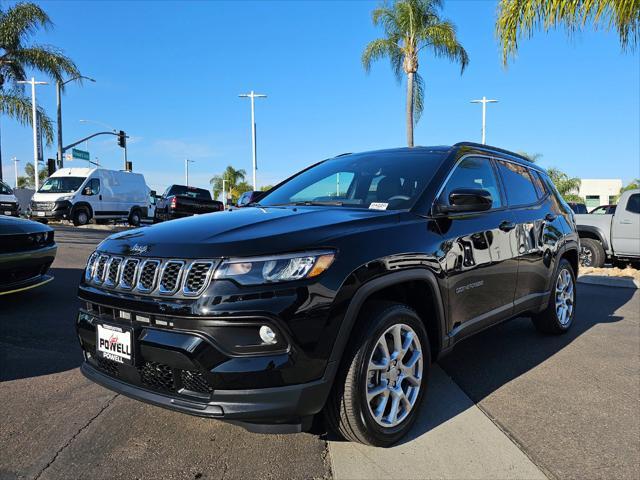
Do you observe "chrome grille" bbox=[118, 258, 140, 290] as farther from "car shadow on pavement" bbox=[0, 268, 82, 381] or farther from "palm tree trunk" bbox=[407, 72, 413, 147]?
"palm tree trunk" bbox=[407, 72, 413, 147]

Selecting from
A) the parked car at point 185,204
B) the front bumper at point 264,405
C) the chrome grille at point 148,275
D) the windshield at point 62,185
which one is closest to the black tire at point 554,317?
the front bumper at point 264,405

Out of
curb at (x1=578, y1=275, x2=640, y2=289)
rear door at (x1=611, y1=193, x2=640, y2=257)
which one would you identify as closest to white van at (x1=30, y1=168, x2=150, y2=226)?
curb at (x1=578, y1=275, x2=640, y2=289)

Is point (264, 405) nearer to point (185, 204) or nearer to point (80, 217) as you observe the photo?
point (185, 204)

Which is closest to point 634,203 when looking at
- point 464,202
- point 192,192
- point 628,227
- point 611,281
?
point 628,227

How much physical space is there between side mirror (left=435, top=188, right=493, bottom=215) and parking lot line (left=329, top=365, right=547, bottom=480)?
4.24ft

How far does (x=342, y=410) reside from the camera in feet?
8.34

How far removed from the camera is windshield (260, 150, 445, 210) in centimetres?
336

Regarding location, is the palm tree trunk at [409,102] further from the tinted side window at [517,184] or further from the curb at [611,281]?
the tinted side window at [517,184]

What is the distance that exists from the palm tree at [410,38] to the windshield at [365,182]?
1704cm

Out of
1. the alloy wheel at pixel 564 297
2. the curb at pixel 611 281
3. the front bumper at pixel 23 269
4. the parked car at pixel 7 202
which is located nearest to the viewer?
the alloy wheel at pixel 564 297

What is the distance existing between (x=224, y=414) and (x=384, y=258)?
1.11 metres

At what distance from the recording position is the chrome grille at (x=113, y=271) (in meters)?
2.62

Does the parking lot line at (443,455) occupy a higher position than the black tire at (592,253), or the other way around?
the black tire at (592,253)

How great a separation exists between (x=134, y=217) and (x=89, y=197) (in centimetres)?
306
